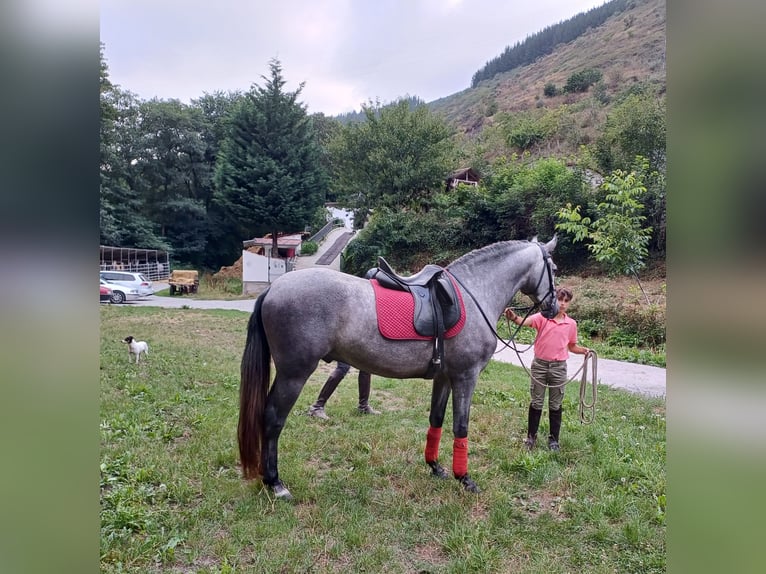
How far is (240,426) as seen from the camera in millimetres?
2910

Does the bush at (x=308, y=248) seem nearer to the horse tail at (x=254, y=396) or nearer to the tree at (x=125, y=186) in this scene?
the tree at (x=125, y=186)

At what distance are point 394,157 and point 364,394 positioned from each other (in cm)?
1738

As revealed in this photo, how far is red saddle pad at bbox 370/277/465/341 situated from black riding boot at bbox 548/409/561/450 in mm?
1561

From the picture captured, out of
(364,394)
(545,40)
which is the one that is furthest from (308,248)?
(545,40)

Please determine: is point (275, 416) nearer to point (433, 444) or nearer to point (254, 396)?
point (254, 396)

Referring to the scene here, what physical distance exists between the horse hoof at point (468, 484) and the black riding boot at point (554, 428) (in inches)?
45.5

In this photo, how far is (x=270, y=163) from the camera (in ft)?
62.8

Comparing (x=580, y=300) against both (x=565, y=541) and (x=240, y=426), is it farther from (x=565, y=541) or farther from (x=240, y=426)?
(x=240, y=426)

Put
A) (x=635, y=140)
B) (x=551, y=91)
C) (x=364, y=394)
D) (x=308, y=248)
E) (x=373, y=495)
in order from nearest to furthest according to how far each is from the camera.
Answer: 1. (x=373, y=495)
2. (x=364, y=394)
3. (x=635, y=140)
4. (x=308, y=248)
5. (x=551, y=91)

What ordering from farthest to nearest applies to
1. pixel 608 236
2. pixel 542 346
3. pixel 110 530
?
pixel 608 236 < pixel 542 346 < pixel 110 530

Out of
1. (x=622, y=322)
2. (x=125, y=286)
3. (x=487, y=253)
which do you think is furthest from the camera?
(x=125, y=286)
